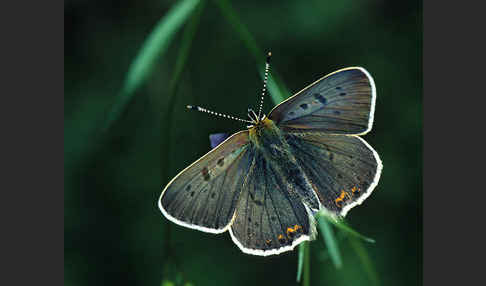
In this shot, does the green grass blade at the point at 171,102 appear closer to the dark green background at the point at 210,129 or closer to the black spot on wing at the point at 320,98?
the black spot on wing at the point at 320,98

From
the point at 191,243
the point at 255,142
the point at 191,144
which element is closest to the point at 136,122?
the point at 191,144

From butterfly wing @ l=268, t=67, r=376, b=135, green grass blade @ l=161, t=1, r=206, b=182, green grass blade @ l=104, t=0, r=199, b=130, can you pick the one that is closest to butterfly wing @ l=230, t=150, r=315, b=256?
butterfly wing @ l=268, t=67, r=376, b=135

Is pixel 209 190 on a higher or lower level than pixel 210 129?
lower

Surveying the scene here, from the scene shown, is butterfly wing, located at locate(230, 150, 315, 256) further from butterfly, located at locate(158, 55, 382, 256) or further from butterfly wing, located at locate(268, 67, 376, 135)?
butterfly wing, located at locate(268, 67, 376, 135)

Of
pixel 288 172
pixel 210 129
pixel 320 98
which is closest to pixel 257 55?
pixel 320 98

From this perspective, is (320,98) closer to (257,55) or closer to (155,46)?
(257,55)

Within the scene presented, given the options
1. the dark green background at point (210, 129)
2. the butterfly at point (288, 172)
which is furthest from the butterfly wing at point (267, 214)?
the dark green background at point (210, 129)

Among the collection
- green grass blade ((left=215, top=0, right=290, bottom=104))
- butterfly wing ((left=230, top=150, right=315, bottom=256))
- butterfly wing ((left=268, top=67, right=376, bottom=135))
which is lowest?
butterfly wing ((left=230, top=150, right=315, bottom=256))

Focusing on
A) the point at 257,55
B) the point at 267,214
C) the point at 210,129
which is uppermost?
the point at 257,55
